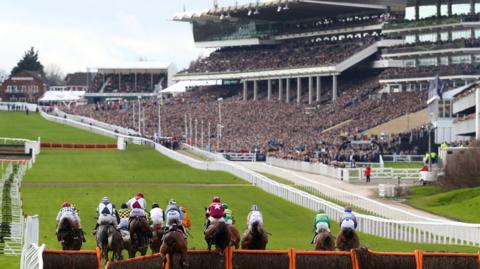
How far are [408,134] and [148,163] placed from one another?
20201 mm

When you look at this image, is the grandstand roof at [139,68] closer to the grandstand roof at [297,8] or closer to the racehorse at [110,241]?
the grandstand roof at [297,8]

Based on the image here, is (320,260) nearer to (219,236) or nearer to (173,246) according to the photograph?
(219,236)

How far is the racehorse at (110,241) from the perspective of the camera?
2800 centimetres

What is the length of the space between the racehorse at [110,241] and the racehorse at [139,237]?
2.06ft

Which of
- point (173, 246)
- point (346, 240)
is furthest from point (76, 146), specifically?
point (173, 246)

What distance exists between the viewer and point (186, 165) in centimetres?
8331

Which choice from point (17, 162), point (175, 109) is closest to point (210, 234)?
→ point (17, 162)

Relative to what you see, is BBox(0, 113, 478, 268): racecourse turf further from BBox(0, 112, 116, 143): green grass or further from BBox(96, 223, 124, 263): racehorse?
BBox(96, 223, 124, 263): racehorse

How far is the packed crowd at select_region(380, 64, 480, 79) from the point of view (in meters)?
112

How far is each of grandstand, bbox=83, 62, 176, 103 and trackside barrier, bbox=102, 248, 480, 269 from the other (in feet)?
489

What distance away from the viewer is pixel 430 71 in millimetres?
116312

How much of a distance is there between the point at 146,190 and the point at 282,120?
58153 millimetres

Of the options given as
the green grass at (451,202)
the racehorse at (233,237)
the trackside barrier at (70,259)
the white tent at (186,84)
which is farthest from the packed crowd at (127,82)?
the trackside barrier at (70,259)

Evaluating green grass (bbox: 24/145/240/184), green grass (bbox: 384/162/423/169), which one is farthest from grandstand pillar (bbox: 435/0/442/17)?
green grass (bbox: 384/162/423/169)
